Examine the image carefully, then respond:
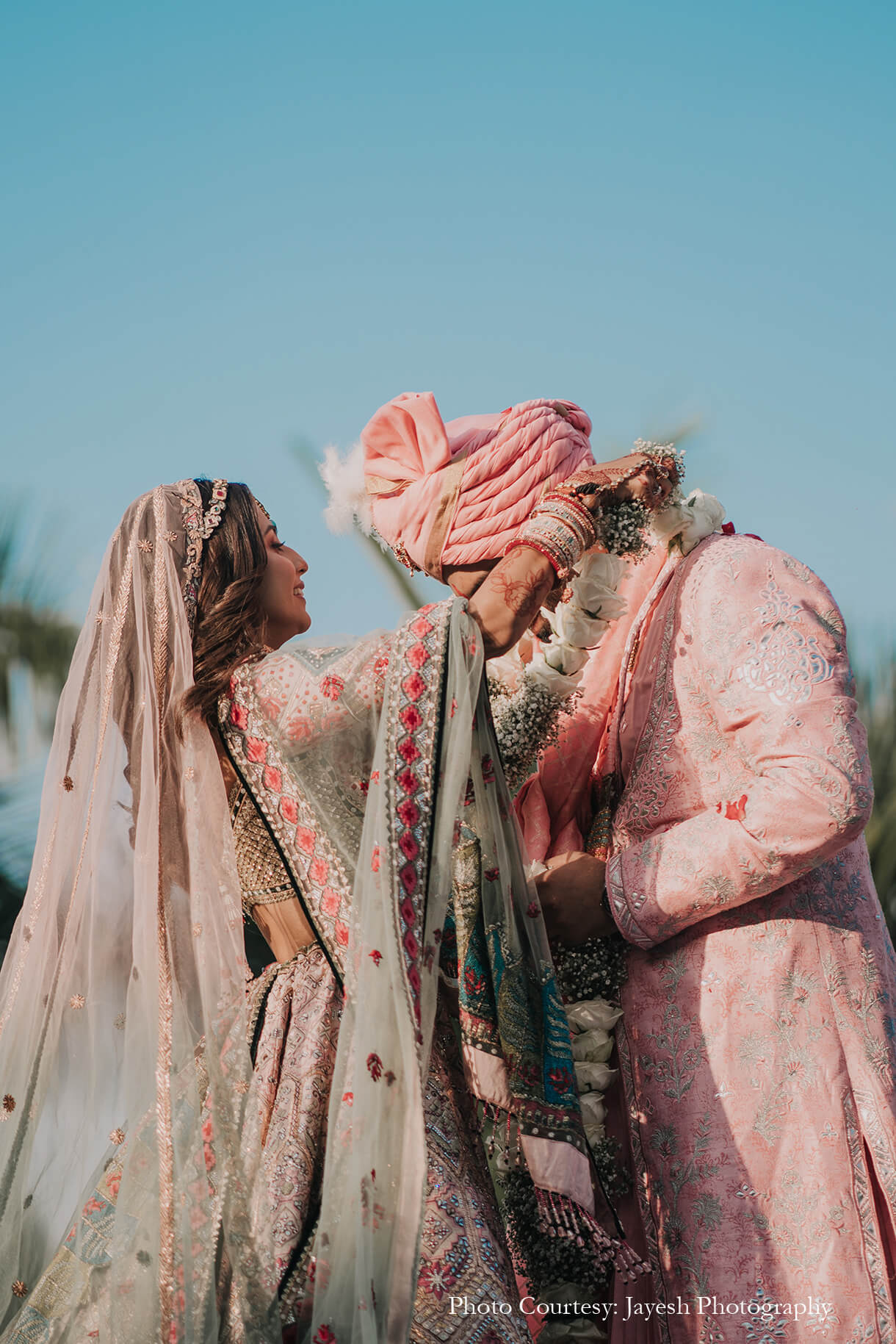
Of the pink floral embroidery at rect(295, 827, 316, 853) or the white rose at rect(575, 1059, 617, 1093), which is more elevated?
the pink floral embroidery at rect(295, 827, 316, 853)

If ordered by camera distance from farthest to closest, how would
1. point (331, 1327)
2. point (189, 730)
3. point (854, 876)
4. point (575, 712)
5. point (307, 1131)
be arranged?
point (575, 712), point (854, 876), point (189, 730), point (307, 1131), point (331, 1327)

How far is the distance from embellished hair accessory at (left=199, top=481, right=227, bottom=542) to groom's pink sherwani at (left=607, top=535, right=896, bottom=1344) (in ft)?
3.62

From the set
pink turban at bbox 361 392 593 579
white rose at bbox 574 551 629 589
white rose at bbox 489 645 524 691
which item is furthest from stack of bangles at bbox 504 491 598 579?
white rose at bbox 489 645 524 691

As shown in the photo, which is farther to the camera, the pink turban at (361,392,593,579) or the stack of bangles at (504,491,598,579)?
the pink turban at (361,392,593,579)

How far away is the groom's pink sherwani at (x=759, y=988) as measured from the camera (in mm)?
2355

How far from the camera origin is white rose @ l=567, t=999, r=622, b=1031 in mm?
2752

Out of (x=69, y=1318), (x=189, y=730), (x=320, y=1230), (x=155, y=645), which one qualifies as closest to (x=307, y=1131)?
(x=320, y=1230)

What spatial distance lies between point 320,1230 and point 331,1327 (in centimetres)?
14

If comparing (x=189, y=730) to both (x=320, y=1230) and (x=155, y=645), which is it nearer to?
(x=155, y=645)

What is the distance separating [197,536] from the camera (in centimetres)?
267

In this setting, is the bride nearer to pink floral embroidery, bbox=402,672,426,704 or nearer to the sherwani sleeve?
pink floral embroidery, bbox=402,672,426,704

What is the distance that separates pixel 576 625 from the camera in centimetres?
304

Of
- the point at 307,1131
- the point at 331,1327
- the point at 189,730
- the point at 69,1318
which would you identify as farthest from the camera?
the point at 189,730

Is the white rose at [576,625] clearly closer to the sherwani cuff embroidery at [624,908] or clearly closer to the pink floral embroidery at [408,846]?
the sherwani cuff embroidery at [624,908]
